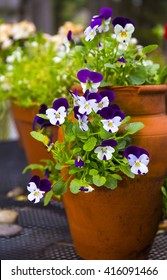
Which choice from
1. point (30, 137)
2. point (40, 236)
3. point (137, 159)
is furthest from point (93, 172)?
point (30, 137)

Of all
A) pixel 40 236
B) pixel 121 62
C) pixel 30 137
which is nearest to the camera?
pixel 121 62

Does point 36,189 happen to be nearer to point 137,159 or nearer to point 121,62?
point 137,159

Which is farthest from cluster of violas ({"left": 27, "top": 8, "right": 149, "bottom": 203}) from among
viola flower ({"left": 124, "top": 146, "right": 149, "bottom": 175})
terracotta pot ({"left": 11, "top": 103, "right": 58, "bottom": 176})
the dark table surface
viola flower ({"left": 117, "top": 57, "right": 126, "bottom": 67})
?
terracotta pot ({"left": 11, "top": 103, "right": 58, "bottom": 176})

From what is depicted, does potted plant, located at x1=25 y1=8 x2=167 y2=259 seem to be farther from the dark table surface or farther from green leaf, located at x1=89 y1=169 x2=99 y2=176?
the dark table surface

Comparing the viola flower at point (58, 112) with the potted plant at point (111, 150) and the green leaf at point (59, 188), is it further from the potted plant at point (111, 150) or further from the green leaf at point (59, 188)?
the green leaf at point (59, 188)

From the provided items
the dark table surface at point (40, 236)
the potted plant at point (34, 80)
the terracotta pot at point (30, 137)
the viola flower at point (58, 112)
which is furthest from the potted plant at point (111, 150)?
the terracotta pot at point (30, 137)

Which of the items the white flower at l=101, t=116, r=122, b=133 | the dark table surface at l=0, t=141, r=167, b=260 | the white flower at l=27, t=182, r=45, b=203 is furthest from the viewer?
the dark table surface at l=0, t=141, r=167, b=260
